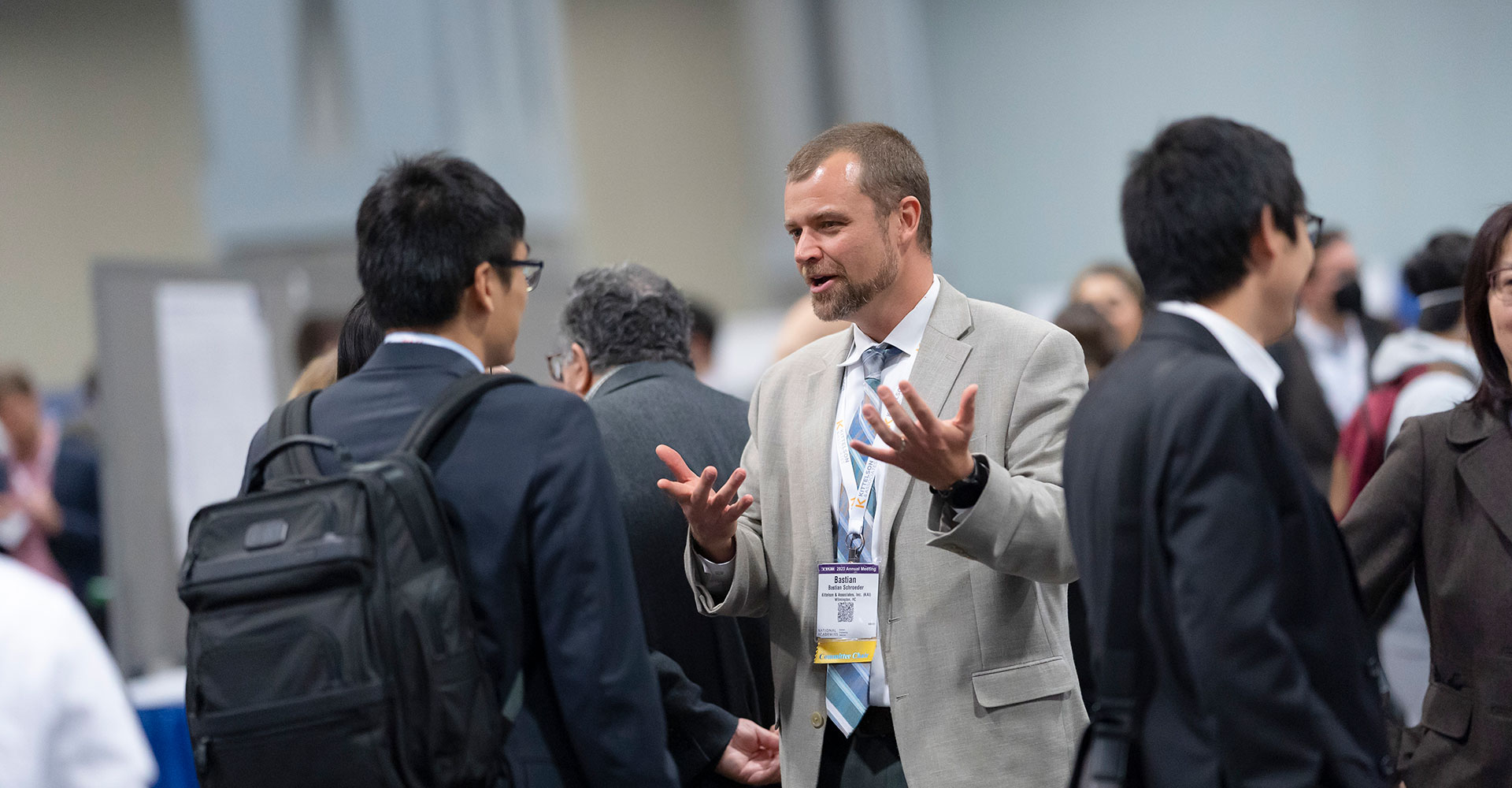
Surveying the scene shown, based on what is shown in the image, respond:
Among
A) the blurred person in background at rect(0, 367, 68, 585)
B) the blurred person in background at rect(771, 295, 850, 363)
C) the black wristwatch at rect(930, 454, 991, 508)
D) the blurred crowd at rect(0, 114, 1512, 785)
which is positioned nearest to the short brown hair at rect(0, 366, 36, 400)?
the blurred person in background at rect(0, 367, 68, 585)

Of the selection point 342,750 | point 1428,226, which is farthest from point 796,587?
point 1428,226

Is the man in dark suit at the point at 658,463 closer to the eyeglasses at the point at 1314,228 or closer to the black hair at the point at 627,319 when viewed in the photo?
the black hair at the point at 627,319

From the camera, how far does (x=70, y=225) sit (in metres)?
11.3

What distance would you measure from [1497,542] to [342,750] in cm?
171

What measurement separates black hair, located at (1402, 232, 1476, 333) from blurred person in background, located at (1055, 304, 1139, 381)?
813 mm

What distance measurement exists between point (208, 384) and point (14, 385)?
2064mm

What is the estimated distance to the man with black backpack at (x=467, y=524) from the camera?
4.98 feet

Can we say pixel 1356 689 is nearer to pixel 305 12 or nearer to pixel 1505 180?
pixel 305 12

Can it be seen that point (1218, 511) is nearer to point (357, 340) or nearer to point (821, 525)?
point (821, 525)

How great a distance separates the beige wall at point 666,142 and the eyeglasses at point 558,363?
1157cm

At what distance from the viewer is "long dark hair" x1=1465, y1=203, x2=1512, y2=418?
2119mm

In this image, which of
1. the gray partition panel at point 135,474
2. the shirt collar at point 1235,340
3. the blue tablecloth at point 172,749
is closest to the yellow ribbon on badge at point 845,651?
the shirt collar at point 1235,340

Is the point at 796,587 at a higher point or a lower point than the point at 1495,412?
lower

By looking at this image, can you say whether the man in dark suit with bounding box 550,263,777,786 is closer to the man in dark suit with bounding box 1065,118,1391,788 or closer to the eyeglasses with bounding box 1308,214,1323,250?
the man in dark suit with bounding box 1065,118,1391,788
